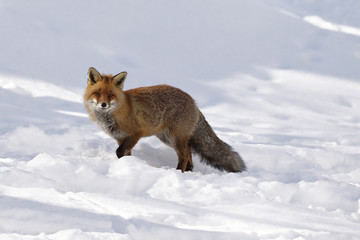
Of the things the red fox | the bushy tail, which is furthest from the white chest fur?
the bushy tail

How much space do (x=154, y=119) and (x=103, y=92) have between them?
791mm

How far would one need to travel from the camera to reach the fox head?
15.0ft

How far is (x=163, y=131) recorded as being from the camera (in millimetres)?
5262

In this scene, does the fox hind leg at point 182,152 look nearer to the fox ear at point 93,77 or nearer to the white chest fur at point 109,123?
the white chest fur at point 109,123

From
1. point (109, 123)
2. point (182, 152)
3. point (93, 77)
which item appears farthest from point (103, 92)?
point (182, 152)

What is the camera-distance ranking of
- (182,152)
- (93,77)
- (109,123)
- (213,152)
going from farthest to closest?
(213,152) < (182,152) < (109,123) < (93,77)

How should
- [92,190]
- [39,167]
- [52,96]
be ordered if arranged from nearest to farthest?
1. [92,190]
2. [39,167]
3. [52,96]

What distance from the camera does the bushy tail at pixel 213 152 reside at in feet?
17.9

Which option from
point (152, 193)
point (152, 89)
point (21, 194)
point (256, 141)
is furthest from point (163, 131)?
point (256, 141)

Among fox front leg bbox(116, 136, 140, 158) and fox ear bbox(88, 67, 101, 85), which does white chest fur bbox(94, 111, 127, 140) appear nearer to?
fox front leg bbox(116, 136, 140, 158)

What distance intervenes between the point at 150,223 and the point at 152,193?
0.75 meters

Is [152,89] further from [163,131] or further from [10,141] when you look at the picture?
[10,141]

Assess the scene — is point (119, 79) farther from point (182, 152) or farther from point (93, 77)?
point (182, 152)

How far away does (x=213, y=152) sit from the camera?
547 centimetres
